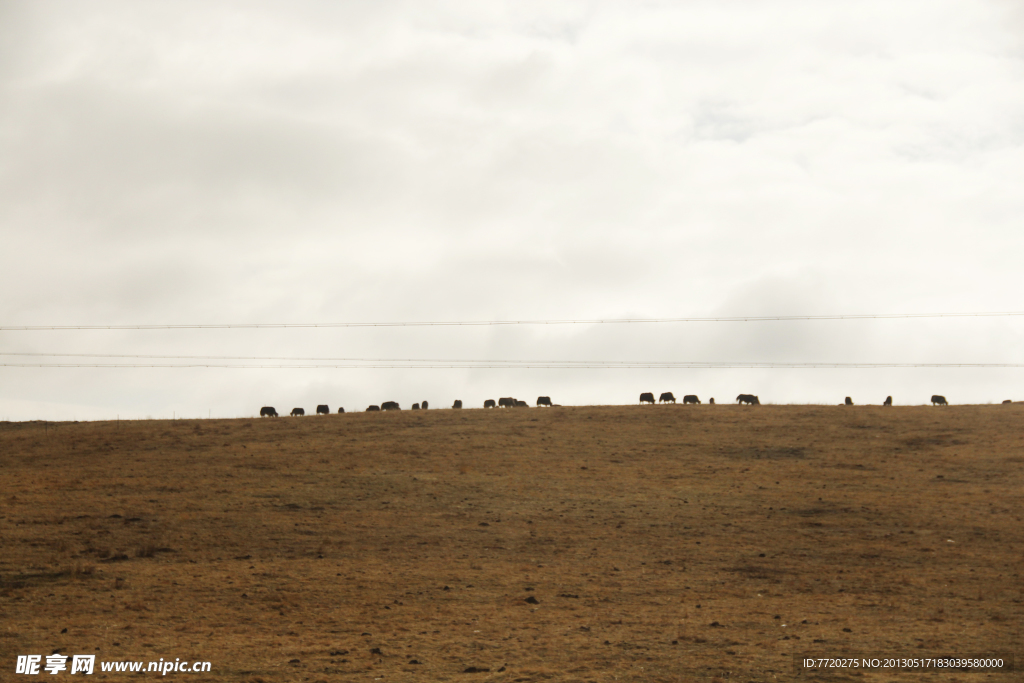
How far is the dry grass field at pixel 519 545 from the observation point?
1493cm

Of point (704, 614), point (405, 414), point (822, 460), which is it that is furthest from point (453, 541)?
point (405, 414)

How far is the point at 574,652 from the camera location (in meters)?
14.7

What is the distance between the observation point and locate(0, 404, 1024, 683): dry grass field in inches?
588

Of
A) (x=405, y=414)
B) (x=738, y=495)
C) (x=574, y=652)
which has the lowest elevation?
(x=574, y=652)

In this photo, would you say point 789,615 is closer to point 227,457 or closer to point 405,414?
point 227,457

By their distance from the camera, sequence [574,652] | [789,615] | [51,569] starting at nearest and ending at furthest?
[574,652]
[789,615]
[51,569]

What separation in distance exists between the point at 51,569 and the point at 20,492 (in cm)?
883

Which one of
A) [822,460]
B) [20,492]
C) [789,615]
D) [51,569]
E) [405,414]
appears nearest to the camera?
[789,615]

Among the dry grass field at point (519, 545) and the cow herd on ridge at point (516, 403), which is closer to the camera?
the dry grass field at point (519, 545)

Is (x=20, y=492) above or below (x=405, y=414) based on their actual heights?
below

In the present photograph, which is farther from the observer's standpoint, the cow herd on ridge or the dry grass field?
the cow herd on ridge

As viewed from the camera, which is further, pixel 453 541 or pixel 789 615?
pixel 453 541

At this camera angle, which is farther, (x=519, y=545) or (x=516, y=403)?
(x=516, y=403)

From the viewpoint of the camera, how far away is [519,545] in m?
23.7
